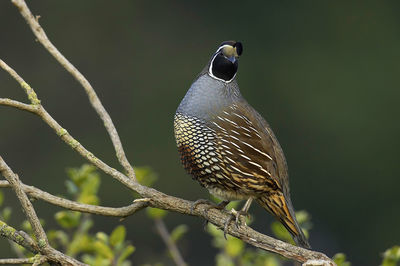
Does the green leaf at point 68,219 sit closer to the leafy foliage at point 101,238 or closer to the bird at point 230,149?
the leafy foliage at point 101,238

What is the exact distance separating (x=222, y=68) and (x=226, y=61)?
71mm

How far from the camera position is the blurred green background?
13.9m

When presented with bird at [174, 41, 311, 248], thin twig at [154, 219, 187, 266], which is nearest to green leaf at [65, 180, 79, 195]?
thin twig at [154, 219, 187, 266]

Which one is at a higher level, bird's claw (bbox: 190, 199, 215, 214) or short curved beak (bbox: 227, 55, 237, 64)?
short curved beak (bbox: 227, 55, 237, 64)

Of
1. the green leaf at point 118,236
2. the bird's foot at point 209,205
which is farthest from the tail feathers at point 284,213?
the green leaf at point 118,236

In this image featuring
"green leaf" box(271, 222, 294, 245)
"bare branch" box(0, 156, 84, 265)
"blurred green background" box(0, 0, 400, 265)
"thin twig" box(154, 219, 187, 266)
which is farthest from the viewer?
"blurred green background" box(0, 0, 400, 265)

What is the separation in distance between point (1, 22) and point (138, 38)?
105 inches

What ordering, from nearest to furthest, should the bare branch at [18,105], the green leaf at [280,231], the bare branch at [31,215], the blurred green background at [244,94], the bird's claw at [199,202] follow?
the bare branch at [31,215] < the bare branch at [18,105] < the bird's claw at [199,202] < the green leaf at [280,231] < the blurred green background at [244,94]

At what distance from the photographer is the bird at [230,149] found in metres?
3.96

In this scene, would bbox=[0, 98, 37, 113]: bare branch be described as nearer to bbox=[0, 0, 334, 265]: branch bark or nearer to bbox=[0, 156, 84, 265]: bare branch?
bbox=[0, 0, 334, 265]: branch bark

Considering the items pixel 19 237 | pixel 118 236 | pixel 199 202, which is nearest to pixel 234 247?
pixel 199 202

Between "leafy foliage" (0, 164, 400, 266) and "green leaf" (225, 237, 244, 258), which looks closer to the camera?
"leafy foliage" (0, 164, 400, 266)

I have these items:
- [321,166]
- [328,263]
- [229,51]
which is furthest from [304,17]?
[328,263]

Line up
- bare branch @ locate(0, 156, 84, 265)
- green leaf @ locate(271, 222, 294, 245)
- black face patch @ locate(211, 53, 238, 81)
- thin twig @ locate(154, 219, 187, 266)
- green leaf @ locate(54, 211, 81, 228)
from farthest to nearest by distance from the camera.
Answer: black face patch @ locate(211, 53, 238, 81) < green leaf @ locate(271, 222, 294, 245) < thin twig @ locate(154, 219, 187, 266) < green leaf @ locate(54, 211, 81, 228) < bare branch @ locate(0, 156, 84, 265)
